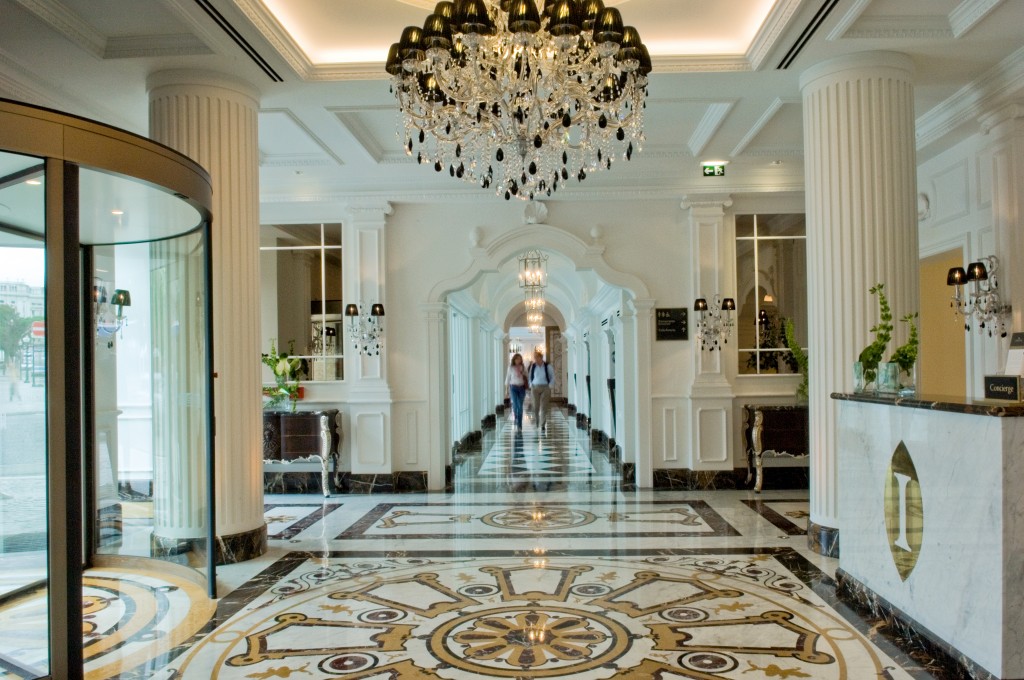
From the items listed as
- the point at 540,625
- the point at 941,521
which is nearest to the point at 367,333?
the point at 540,625

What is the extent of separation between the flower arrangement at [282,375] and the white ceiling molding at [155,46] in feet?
14.8

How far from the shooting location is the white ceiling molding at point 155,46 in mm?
5441

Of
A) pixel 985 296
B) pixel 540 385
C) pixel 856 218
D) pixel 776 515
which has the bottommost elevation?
pixel 776 515

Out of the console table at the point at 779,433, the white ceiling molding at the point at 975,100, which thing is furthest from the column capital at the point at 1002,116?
the console table at the point at 779,433

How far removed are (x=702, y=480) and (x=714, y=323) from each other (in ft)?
6.08

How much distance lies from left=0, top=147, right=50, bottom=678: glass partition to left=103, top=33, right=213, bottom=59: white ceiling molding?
2.34 meters

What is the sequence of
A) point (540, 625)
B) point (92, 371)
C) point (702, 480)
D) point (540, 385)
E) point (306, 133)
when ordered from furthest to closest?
point (540, 385), point (702, 480), point (306, 133), point (92, 371), point (540, 625)

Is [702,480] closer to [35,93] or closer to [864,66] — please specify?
[864,66]

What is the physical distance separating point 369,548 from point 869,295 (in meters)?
4.33

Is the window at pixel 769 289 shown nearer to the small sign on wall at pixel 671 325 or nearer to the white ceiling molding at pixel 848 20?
the small sign on wall at pixel 671 325

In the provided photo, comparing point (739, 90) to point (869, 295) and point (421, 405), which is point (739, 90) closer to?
point (869, 295)

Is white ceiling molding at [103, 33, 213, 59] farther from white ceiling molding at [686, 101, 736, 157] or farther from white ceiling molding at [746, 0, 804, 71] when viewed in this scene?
white ceiling molding at [686, 101, 736, 157]

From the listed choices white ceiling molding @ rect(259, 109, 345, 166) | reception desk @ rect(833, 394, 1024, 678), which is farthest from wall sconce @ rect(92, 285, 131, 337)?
reception desk @ rect(833, 394, 1024, 678)

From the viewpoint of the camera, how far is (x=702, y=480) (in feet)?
30.5
